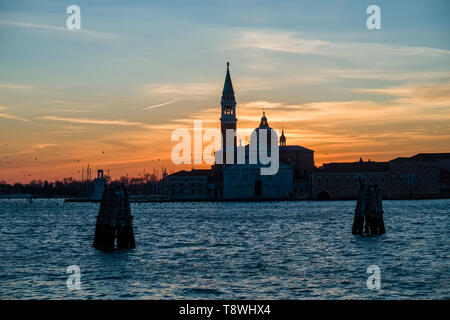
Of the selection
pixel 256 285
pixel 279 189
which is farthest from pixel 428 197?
pixel 256 285

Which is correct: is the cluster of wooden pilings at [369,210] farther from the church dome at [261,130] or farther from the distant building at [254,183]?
the church dome at [261,130]

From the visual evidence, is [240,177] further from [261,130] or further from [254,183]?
[261,130]

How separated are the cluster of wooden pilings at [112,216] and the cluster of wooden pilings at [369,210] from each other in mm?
13601

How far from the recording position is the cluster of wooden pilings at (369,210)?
103 feet

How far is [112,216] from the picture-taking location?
70.7 ft

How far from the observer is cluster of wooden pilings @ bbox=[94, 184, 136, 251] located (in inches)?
843

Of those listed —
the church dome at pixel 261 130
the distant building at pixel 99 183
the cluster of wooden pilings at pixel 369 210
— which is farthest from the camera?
the distant building at pixel 99 183

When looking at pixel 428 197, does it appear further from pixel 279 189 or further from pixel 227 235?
pixel 227 235

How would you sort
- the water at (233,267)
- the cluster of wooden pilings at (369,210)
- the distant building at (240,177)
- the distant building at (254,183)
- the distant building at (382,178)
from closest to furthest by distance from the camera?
1. the water at (233,267)
2. the cluster of wooden pilings at (369,210)
3. the distant building at (382,178)
4. the distant building at (254,183)
5. the distant building at (240,177)

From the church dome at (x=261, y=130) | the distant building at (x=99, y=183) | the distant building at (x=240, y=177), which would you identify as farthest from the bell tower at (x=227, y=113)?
the distant building at (x=99, y=183)

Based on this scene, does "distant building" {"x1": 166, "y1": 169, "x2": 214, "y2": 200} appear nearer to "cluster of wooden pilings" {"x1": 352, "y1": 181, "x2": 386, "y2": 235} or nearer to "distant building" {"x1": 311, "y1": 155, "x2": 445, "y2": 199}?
"distant building" {"x1": 311, "y1": 155, "x2": 445, "y2": 199}

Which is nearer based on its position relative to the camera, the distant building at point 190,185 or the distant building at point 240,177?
the distant building at point 240,177

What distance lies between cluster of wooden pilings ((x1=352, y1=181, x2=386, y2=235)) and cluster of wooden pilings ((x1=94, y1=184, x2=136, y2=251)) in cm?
1360

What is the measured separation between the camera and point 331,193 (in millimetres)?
106188
